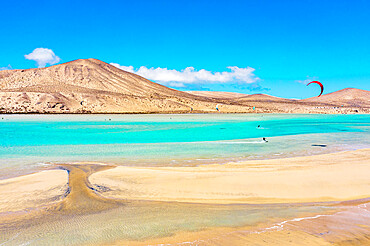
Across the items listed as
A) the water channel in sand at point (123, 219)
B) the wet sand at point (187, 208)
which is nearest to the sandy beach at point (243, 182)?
the wet sand at point (187, 208)

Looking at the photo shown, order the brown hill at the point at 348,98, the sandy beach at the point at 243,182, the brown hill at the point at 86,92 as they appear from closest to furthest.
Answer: the sandy beach at the point at 243,182 < the brown hill at the point at 86,92 < the brown hill at the point at 348,98

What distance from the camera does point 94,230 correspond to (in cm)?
498

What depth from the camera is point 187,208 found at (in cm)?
608

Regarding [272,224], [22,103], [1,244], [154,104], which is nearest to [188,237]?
[272,224]

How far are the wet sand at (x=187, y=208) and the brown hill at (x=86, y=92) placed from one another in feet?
208

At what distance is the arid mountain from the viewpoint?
6832 centimetres

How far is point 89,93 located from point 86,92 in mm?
1996

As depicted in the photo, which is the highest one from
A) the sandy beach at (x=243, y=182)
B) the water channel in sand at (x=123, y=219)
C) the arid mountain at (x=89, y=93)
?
the arid mountain at (x=89, y=93)

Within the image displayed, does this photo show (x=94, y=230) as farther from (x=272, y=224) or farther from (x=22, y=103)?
(x=22, y=103)

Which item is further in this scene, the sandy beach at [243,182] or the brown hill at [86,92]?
the brown hill at [86,92]

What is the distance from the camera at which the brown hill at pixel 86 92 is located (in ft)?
224

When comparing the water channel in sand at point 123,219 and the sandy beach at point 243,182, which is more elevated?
the sandy beach at point 243,182

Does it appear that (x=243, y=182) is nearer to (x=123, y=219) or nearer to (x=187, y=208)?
(x=187, y=208)

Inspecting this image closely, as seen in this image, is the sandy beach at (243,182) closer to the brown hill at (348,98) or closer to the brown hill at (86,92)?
the brown hill at (86,92)
